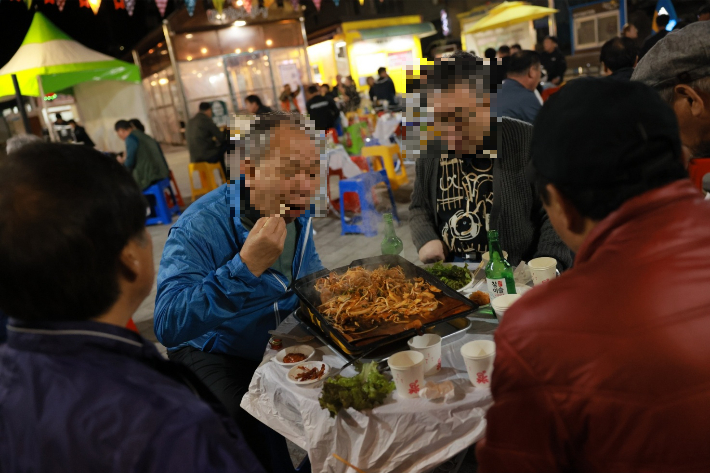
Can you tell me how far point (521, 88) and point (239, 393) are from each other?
15.4ft

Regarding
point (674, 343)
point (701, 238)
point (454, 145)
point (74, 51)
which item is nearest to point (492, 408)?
point (674, 343)

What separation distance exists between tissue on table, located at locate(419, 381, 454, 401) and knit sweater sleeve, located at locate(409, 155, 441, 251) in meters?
1.49

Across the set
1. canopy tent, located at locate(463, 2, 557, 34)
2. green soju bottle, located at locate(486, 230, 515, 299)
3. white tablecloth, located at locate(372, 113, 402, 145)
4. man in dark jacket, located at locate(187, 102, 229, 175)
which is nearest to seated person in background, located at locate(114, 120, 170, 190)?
man in dark jacket, located at locate(187, 102, 229, 175)

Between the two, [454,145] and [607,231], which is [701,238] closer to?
[607,231]

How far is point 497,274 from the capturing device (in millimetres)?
2254

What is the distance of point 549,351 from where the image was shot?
36.4 inches

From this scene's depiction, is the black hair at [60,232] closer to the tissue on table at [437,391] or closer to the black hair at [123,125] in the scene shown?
the tissue on table at [437,391]

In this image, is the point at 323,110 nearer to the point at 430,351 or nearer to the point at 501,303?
the point at 501,303

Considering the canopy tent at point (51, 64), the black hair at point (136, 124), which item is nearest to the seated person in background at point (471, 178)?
the canopy tent at point (51, 64)

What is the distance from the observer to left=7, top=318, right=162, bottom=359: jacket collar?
97cm

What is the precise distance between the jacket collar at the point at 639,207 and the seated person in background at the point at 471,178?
163cm

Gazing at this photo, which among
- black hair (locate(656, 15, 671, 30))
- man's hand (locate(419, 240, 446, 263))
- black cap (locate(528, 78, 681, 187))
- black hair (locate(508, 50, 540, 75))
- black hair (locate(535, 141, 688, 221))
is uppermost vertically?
black hair (locate(656, 15, 671, 30))

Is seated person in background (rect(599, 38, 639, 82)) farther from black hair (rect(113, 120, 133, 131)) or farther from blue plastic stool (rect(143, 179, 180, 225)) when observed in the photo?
black hair (rect(113, 120, 133, 131))

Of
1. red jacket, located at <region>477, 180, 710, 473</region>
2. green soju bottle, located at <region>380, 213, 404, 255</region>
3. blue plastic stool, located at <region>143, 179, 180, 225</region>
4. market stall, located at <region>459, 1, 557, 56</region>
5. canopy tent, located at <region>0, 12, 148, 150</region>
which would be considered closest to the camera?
red jacket, located at <region>477, 180, 710, 473</region>
